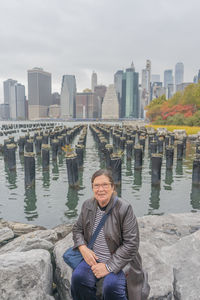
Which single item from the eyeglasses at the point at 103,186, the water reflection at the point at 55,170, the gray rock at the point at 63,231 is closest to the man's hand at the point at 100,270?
the eyeglasses at the point at 103,186

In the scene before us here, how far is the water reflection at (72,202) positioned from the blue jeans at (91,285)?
289 inches

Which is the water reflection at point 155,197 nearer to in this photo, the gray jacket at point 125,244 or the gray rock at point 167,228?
the gray rock at point 167,228

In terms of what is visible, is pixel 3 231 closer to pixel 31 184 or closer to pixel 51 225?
pixel 51 225

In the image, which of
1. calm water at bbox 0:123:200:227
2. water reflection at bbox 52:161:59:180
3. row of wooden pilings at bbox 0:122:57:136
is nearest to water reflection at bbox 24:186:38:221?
calm water at bbox 0:123:200:227

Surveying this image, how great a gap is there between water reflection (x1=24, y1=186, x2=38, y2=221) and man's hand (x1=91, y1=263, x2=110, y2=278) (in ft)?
25.1

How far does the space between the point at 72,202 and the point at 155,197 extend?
4487mm

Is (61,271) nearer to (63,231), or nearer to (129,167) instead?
(63,231)

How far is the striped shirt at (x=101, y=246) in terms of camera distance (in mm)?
3662

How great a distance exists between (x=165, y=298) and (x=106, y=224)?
1.56 metres

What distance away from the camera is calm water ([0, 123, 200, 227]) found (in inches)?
439

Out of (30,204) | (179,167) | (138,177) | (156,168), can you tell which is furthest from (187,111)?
(30,204)

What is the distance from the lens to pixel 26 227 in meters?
7.57

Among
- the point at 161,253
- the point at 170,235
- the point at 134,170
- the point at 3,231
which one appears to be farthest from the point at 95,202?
the point at 134,170

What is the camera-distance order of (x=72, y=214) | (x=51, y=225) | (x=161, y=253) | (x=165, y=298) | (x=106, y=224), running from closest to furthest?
1. (x=106, y=224)
2. (x=165, y=298)
3. (x=161, y=253)
4. (x=51, y=225)
5. (x=72, y=214)
